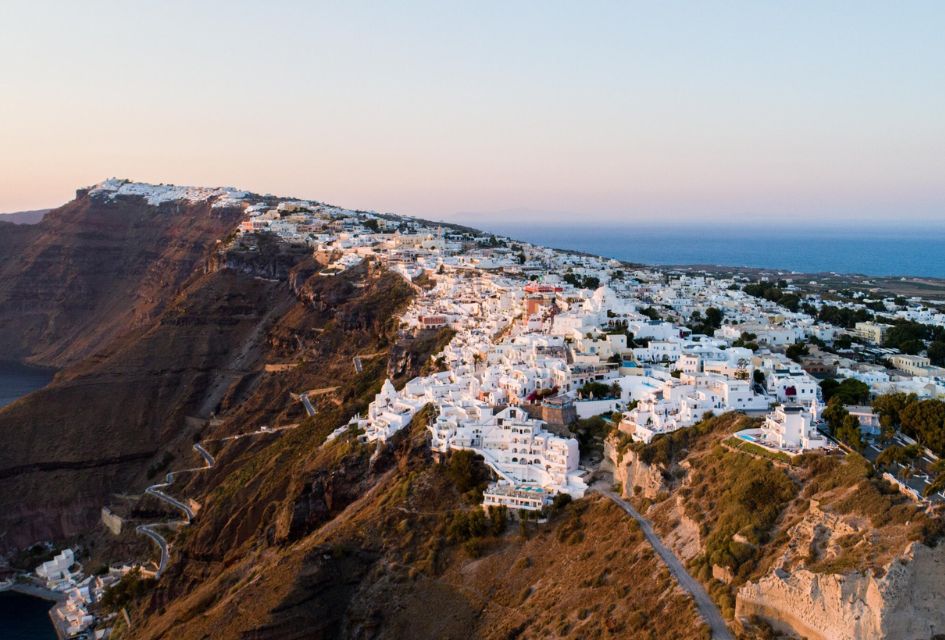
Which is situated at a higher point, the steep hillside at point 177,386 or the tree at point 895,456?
the tree at point 895,456

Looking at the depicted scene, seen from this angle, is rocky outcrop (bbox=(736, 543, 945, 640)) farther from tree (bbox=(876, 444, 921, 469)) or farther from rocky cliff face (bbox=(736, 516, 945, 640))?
tree (bbox=(876, 444, 921, 469))

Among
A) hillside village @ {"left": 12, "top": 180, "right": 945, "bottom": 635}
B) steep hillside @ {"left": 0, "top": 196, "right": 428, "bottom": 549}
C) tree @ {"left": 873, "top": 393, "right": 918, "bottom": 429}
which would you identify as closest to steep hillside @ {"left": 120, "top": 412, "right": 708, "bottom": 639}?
hillside village @ {"left": 12, "top": 180, "right": 945, "bottom": 635}

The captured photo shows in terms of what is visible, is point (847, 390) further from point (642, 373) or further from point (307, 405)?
point (307, 405)

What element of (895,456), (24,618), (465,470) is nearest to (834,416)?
(895,456)

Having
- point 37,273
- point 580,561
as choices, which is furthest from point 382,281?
point 37,273

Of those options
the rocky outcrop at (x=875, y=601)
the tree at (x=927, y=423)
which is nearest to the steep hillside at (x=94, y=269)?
the tree at (x=927, y=423)

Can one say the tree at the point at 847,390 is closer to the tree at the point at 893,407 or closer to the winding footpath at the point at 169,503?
the tree at the point at 893,407

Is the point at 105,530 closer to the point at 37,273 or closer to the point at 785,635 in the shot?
the point at 785,635
